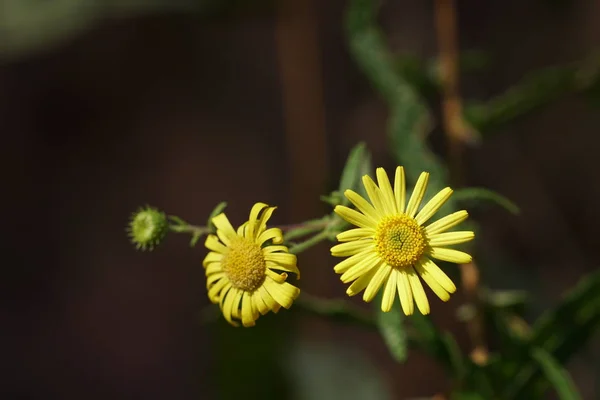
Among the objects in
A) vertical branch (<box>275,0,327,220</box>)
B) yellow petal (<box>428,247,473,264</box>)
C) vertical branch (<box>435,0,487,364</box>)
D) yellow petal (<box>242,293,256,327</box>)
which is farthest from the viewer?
vertical branch (<box>275,0,327,220</box>)

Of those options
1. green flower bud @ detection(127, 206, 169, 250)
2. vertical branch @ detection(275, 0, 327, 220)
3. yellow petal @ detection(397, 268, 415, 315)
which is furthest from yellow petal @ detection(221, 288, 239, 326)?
vertical branch @ detection(275, 0, 327, 220)

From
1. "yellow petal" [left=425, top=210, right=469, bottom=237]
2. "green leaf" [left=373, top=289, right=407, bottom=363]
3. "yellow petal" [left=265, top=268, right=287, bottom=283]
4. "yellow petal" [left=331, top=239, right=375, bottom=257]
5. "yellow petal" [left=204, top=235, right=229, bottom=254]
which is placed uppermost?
"yellow petal" [left=425, top=210, right=469, bottom=237]

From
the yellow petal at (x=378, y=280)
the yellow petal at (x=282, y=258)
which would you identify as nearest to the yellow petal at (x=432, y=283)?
the yellow petal at (x=378, y=280)

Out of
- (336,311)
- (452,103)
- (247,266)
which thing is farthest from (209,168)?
(247,266)

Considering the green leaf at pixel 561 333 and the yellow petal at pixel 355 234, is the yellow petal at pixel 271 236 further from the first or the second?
the green leaf at pixel 561 333

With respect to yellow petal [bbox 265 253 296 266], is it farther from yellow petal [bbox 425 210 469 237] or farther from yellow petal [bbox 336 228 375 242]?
yellow petal [bbox 425 210 469 237]
